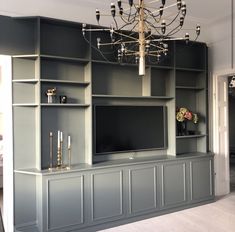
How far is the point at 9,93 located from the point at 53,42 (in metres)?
0.87

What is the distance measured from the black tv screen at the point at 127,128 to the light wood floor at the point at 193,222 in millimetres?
1028

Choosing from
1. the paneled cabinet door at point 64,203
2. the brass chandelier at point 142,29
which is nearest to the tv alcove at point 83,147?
the paneled cabinet door at point 64,203

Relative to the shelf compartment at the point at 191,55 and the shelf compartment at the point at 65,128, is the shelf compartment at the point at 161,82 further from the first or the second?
the shelf compartment at the point at 65,128

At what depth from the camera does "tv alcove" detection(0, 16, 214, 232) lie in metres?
3.38

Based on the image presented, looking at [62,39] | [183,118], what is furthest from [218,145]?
[62,39]

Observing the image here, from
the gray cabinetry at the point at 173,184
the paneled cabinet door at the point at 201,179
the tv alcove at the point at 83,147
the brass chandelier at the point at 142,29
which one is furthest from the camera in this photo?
the paneled cabinet door at the point at 201,179

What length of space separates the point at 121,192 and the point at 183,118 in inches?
62.5

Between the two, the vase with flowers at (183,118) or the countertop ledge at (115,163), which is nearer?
the countertop ledge at (115,163)

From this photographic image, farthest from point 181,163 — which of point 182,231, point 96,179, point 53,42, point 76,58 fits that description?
point 53,42

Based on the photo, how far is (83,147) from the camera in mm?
3844

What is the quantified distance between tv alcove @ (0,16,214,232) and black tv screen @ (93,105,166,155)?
0.09 metres

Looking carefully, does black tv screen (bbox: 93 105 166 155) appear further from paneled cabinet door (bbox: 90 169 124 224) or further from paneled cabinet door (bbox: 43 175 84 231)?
paneled cabinet door (bbox: 43 175 84 231)

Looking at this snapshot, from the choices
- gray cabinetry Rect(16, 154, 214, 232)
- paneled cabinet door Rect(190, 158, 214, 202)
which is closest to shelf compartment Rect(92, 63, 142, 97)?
gray cabinetry Rect(16, 154, 214, 232)

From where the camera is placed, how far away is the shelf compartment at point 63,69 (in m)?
3.62
